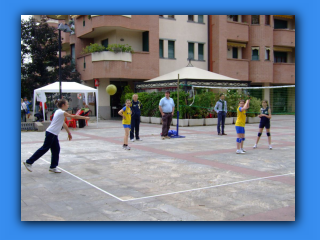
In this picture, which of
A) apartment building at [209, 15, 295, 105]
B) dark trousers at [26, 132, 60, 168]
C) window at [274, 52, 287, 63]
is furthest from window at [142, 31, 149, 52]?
dark trousers at [26, 132, 60, 168]

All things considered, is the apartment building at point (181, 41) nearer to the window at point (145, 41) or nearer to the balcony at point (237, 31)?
the window at point (145, 41)

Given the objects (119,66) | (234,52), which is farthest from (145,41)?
(234,52)

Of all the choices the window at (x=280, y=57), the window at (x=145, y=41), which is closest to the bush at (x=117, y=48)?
the window at (x=145, y=41)

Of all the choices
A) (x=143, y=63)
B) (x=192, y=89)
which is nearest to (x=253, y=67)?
(x=143, y=63)

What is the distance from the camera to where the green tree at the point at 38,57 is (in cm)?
2614

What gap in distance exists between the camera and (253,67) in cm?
3114

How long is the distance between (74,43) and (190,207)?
26.9 metres

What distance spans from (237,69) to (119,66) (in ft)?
36.5

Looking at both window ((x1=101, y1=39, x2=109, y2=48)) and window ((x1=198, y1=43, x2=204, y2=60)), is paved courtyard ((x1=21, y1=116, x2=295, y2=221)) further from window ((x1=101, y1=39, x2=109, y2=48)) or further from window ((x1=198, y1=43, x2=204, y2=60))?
window ((x1=198, y1=43, x2=204, y2=60))

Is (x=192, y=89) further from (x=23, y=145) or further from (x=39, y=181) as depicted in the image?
(x=39, y=181)

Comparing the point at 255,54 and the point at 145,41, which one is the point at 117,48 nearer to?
the point at 145,41

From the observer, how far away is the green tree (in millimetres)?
26141

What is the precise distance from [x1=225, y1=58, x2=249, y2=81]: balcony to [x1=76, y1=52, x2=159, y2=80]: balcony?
680 cm

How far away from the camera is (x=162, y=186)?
6262 millimetres
